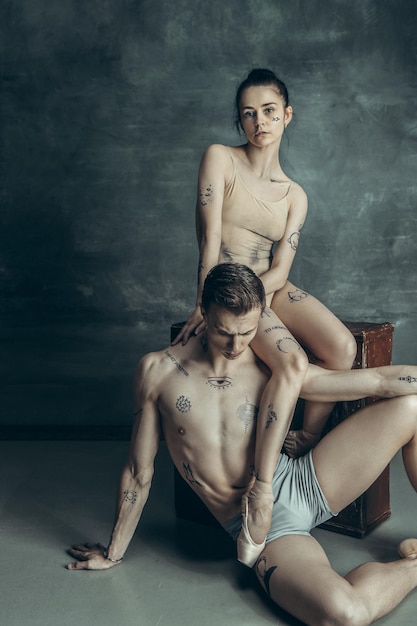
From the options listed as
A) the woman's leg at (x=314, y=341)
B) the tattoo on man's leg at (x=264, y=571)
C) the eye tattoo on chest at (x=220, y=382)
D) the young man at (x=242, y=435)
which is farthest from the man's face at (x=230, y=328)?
the tattoo on man's leg at (x=264, y=571)

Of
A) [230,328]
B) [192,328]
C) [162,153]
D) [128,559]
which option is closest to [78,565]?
[128,559]

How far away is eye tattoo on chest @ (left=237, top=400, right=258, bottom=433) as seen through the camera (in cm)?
273

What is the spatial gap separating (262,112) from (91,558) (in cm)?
180

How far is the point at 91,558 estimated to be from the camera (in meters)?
2.86

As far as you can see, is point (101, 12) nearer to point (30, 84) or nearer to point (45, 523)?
point (30, 84)

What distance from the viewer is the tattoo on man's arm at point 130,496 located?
275 centimetres

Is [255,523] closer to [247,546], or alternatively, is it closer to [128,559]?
[247,546]

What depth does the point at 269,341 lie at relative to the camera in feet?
9.27

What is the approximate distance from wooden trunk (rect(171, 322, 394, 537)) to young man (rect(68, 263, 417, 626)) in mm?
362

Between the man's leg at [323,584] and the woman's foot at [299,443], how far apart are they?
538mm

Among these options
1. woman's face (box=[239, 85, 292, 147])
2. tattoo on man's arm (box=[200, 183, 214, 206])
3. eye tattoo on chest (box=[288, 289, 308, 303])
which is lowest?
eye tattoo on chest (box=[288, 289, 308, 303])

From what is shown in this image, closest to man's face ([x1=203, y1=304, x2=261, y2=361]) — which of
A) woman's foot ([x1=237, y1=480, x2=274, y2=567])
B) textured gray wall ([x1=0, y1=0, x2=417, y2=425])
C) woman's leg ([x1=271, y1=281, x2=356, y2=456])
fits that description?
woman's foot ([x1=237, y1=480, x2=274, y2=567])

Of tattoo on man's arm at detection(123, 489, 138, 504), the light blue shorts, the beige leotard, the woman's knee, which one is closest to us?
the woman's knee

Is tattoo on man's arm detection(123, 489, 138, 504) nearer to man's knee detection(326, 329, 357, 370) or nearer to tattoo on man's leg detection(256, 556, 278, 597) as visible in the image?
tattoo on man's leg detection(256, 556, 278, 597)
